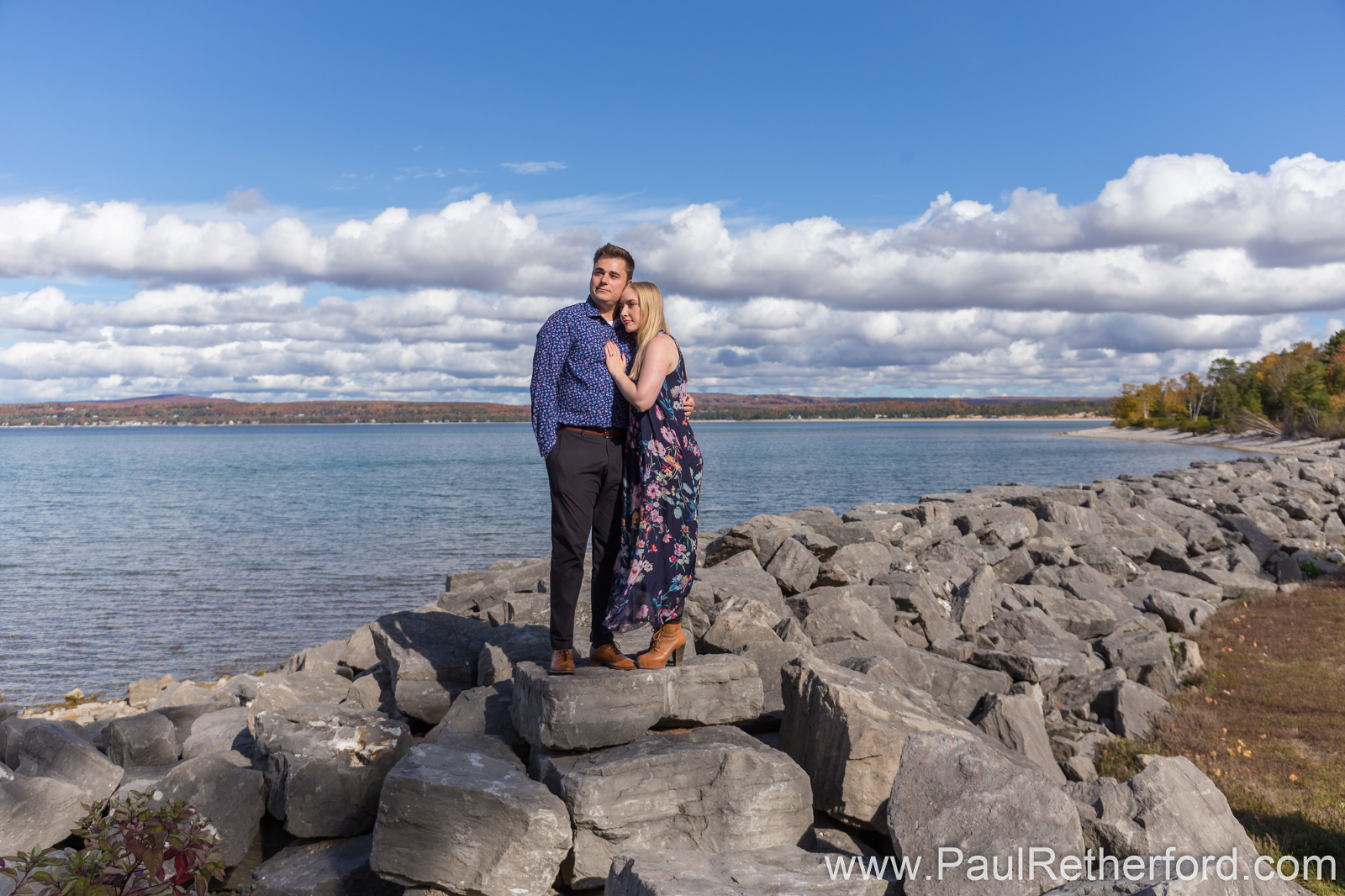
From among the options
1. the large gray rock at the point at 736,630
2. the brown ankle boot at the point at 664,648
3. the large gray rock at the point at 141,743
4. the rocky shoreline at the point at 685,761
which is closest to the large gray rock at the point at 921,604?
the rocky shoreline at the point at 685,761

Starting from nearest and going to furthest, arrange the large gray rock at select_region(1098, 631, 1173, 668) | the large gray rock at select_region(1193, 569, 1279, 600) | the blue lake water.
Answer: the large gray rock at select_region(1098, 631, 1173, 668), the large gray rock at select_region(1193, 569, 1279, 600), the blue lake water

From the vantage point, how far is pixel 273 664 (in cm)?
1259

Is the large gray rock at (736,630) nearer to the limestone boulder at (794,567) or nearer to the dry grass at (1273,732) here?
the limestone boulder at (794,567)

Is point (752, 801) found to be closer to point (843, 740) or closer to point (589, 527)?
point (843, 740)

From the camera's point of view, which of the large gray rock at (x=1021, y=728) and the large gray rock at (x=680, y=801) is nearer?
the large gray rock at (x=680, y=801)

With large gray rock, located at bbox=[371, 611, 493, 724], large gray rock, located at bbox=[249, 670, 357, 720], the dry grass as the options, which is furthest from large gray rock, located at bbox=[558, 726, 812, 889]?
Result: large gray rock, located at bbox=[249, 670, 357, 720]

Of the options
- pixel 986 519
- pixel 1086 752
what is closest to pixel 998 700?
pixel 1086 752

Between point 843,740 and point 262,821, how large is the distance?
11.9ft

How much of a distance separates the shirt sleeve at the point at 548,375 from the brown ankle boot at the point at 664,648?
1.32m

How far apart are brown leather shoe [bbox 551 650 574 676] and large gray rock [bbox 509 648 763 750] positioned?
64 millimetres

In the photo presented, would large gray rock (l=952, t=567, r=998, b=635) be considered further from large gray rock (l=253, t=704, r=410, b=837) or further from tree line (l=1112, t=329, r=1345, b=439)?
tree line (l=1112, t=329, r=1345, b=439)

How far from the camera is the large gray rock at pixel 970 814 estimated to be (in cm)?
386

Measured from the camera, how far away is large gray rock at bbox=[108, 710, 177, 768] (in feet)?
22.6

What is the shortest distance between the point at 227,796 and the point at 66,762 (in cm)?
206
